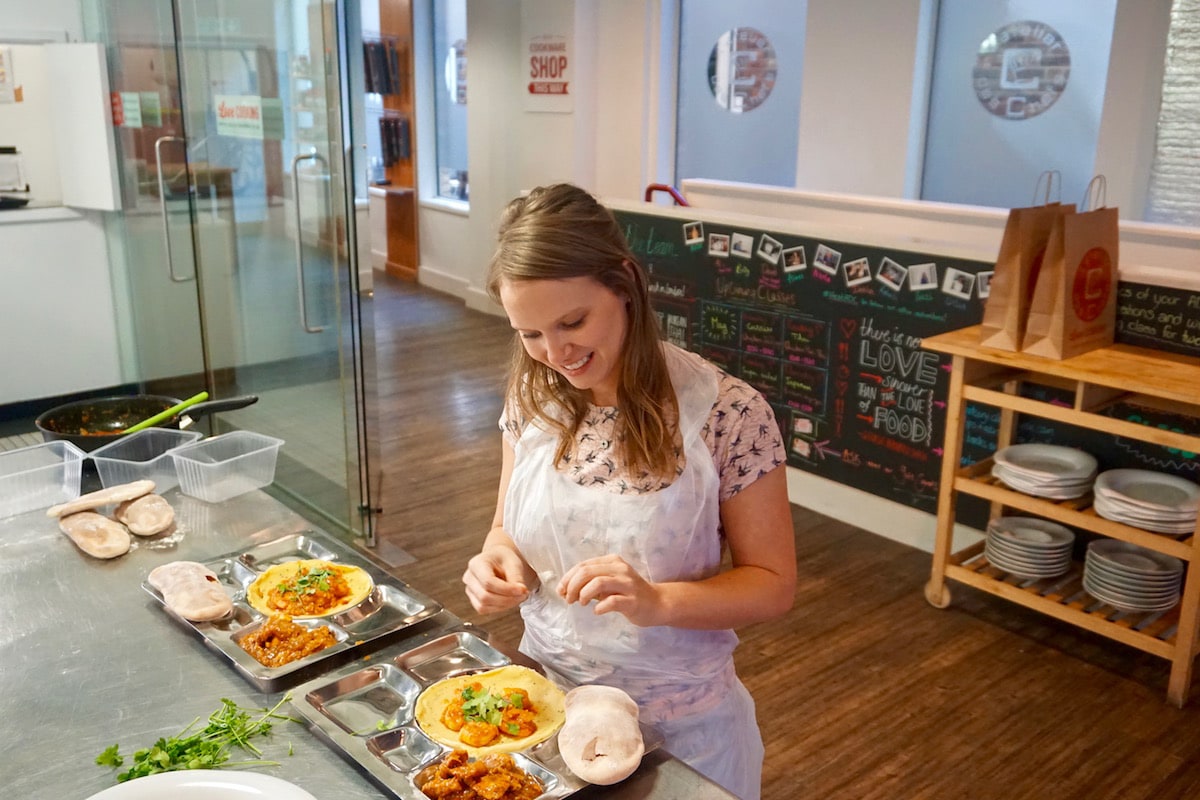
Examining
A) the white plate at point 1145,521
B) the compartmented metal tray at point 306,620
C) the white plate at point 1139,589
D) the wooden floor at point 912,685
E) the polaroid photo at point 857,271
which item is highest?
the polaroid photo at point 857,271

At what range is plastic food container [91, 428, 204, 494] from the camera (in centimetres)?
205

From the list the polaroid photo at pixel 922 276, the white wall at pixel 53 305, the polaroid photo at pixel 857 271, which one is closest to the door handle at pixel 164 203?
the white wall at pixel 53 305

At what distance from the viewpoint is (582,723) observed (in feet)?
4.05

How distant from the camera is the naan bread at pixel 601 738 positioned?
1177mm

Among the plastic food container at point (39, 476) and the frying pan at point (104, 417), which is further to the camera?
the frying pan at point (104, 417)

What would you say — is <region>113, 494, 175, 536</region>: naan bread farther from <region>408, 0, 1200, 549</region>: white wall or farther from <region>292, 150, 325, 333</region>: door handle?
<region>408, 0, 1200, 549</region>: white wall

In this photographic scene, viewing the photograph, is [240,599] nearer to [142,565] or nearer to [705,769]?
[142,565]

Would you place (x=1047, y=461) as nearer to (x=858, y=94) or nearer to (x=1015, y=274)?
(x=1015, y=274)

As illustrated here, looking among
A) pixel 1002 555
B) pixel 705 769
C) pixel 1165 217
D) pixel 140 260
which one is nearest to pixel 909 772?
pixel 1002 555

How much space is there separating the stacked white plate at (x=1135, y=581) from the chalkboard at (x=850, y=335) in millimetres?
303

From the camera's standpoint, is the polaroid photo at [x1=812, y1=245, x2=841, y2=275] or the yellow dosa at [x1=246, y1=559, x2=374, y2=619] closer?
the yellow dosa at [x1=246, y1=559, x2=374, y2=619]

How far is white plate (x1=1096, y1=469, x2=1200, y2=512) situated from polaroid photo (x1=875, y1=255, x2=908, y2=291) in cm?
95

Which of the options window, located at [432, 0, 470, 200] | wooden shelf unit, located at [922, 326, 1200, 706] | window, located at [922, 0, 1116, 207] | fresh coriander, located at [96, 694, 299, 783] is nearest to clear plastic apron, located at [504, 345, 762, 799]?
fresh coriander, located at [96, 694, 299, 783]

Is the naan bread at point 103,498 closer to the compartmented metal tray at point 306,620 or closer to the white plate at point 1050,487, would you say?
the compartmented metal tray at point 306,620
